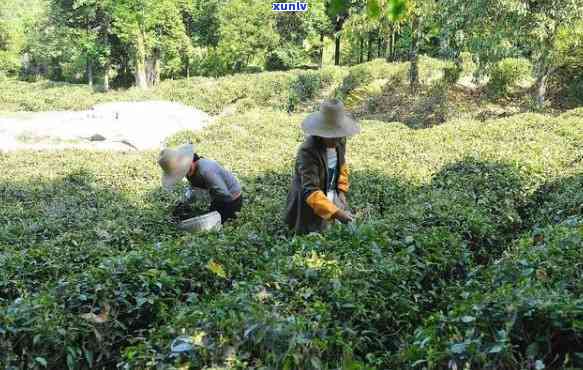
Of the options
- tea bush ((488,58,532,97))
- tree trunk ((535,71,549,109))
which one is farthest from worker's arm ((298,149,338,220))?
tea bush ((488,58,532,97))

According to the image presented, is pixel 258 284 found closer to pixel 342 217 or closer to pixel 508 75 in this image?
pixel 342 217

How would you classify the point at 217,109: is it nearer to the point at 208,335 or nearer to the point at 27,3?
the point at 208,335

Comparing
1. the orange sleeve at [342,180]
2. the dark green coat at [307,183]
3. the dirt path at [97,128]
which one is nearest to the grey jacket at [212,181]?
the dark green coat at [307,183]

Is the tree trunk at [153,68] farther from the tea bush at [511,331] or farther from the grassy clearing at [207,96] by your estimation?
the tea bush at [511,331]

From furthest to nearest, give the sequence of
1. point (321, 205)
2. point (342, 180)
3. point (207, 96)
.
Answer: point (207, 96) → point (342, 180) → point (321, 205)

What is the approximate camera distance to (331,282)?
3598 mm

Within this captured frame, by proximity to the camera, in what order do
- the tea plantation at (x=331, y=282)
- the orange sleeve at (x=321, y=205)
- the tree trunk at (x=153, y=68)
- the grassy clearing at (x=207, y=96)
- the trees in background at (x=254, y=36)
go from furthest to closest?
1. the tree trunk at (x=153, y=68)
2. the grassy clearing at (x=207, y=96)
3. the trees in background at (x=254, y=36)
4. the orange sleeve at (x=321, y=205)
5. the tea plantation at (x=331, y=282)

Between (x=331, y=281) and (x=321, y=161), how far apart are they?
159 cm

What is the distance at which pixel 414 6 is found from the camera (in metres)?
17.5

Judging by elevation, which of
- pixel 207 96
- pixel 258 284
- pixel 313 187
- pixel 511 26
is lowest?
pixel 207 96

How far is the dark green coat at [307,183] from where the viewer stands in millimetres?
4895

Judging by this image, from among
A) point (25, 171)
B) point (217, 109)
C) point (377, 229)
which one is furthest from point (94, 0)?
point (377, 229)

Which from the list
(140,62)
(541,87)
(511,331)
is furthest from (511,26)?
(140,62)

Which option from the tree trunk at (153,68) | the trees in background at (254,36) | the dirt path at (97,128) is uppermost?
the trees in background at (254,36)
